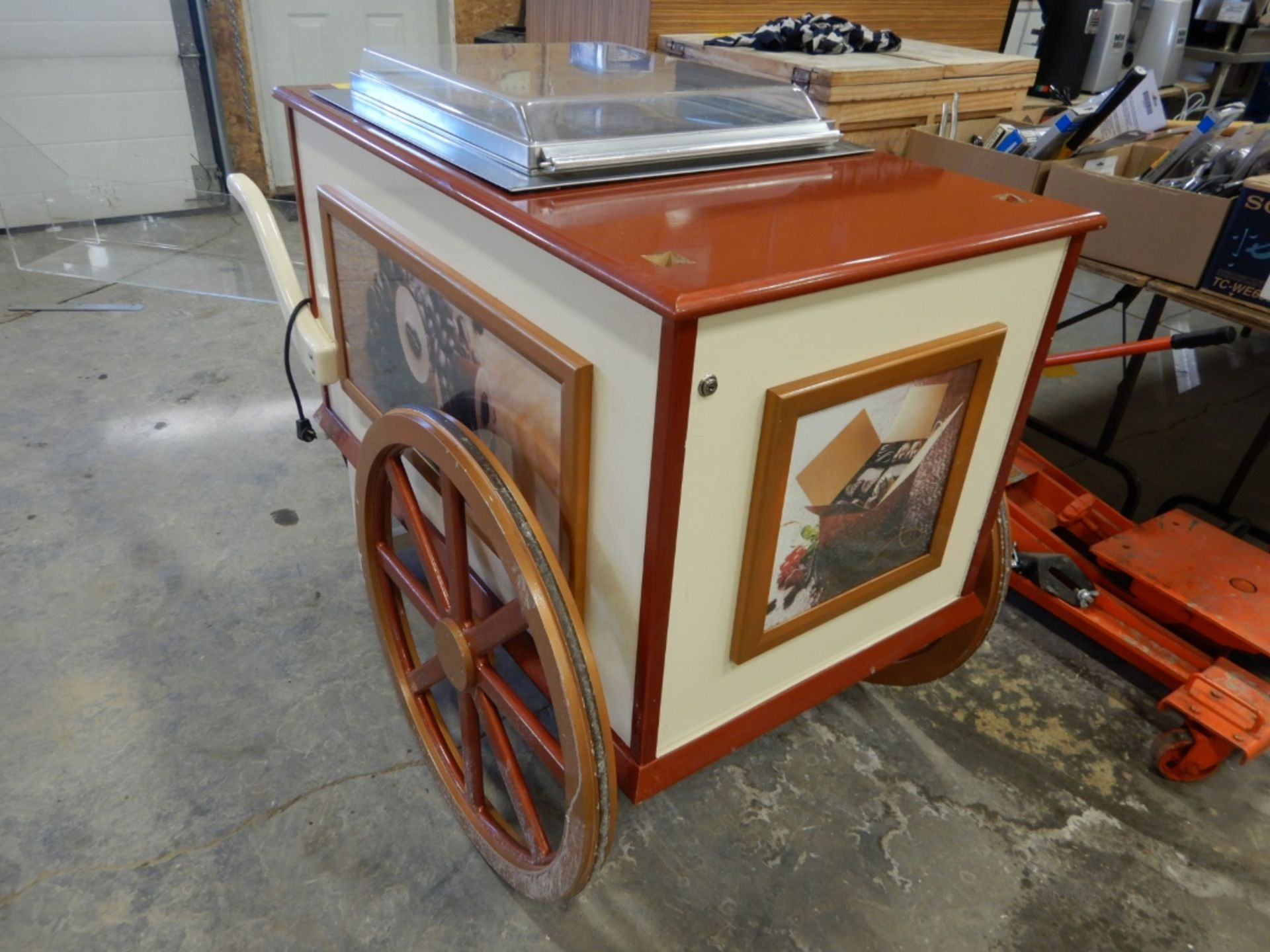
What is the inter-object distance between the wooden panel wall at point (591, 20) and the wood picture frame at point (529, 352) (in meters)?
1.04

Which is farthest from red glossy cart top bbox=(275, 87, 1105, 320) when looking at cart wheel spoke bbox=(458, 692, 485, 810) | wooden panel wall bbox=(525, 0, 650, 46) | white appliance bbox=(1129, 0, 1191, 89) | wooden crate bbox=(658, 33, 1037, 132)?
white appliance bbox=(1129, 0, 1191, 89)

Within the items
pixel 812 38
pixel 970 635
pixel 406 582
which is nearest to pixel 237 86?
pixel 812 38

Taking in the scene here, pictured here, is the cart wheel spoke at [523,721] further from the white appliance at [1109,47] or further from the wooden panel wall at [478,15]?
the wooden panel wall at [478,15]

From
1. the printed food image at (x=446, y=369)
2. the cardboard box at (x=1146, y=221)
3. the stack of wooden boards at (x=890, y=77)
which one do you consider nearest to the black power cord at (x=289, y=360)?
the printed food image at (x=446, y=369)

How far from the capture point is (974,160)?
1.96 metres

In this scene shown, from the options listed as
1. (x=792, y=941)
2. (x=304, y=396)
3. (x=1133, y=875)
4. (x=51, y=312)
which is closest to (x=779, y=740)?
(x=792, y=941)

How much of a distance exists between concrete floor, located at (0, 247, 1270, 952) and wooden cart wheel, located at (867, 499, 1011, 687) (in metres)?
0.11

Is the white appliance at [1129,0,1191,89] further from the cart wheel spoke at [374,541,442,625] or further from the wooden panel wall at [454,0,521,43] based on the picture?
the cart wheel spoke at [374,541,442,625]

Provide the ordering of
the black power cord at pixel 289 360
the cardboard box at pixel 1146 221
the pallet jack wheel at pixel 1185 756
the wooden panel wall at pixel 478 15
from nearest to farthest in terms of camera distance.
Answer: the pallet jack wheel at pixel 1185 756 < the black power cord at pixel 289 360 < the cardboard box at pixel 1146 221 < the wooden panel wall at pixel 478 15

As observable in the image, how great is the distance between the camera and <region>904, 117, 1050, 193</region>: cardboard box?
6.20 feet

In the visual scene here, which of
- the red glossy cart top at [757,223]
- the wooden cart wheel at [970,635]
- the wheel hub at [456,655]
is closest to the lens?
the red glossy cart top at [757,223]

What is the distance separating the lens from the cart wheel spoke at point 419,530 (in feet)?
3.90

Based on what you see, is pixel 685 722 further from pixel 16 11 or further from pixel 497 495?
Answer: pixel 16 11

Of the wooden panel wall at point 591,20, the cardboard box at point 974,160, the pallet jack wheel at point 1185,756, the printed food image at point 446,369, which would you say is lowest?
the pallet jack wheel at point 1185,756
